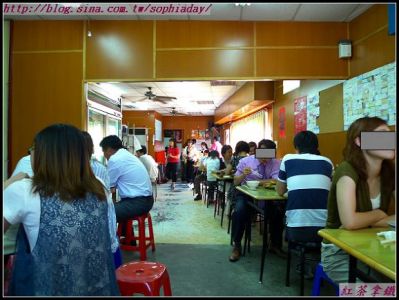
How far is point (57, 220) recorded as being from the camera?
4.11 feet

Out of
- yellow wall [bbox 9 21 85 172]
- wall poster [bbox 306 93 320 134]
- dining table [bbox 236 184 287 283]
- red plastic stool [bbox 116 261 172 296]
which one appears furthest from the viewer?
wall poster [bbox 306 93 320 134]

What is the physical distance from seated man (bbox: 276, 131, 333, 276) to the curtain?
4509 millimetres

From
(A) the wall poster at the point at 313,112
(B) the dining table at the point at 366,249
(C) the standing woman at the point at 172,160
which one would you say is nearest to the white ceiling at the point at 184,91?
(C) the standing woman at the point at 172,160

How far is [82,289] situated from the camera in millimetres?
1306

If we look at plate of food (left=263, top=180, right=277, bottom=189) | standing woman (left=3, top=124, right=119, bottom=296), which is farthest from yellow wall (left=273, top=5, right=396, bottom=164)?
standing woman (left=3, top=124, right=119, bottom=296)

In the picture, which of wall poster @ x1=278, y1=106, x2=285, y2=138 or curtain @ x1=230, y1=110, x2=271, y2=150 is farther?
curtain @ x1=230, y1=110, x2=271, y2=150

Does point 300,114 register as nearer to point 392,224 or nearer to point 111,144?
point 111,144

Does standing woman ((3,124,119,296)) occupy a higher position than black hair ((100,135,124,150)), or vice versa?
black hair ((100,135,124,150))

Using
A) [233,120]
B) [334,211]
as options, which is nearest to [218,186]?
[334,211]

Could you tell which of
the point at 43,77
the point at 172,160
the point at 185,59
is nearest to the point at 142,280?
the point at 185,59

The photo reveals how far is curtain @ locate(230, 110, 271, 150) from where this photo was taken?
24.2 feet

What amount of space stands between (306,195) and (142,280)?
133 centimetres

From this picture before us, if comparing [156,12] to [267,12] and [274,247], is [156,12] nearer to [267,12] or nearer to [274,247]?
[267,12]

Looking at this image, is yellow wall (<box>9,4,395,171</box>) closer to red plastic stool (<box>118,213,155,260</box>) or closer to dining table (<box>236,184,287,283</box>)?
red plastic stool (<box>118,213,155,260</box>)
